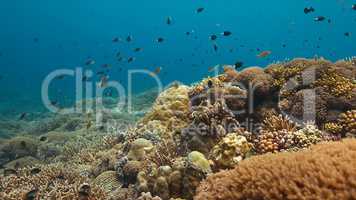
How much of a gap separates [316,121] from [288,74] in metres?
1.71

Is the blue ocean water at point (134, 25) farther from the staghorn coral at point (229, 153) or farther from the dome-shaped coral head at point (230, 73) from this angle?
the staghorn coral at point (229, 153)

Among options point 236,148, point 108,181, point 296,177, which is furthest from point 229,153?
point 108,181

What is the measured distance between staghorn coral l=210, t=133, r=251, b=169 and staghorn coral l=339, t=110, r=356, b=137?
2.34m

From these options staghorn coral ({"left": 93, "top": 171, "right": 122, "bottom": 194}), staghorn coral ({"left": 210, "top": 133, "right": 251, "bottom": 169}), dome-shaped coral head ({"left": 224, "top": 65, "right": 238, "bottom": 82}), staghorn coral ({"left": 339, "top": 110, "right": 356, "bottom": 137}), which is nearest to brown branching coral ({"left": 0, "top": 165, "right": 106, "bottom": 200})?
staghorn coral ({"left": 93, "top": 171, "right": 122, "bottom": 194})

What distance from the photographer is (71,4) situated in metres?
185

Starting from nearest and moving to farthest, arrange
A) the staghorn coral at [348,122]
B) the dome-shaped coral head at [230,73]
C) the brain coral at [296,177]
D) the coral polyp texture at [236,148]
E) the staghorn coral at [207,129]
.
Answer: the brain coral at [296,177], the coral polyp texture at [236,148], the staghorn coral at [348,122], the staghorn coral at [207,129], the dome-shaped coral head at [230,73]

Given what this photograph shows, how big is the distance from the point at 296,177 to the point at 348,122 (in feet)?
13.5

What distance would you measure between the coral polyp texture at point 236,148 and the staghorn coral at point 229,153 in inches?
0.7

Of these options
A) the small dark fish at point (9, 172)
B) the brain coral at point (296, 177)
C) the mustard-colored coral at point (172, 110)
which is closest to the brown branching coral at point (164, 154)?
the mustard-colored coral at point (172, 110)

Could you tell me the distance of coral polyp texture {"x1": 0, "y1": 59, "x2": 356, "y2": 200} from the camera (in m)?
4.84

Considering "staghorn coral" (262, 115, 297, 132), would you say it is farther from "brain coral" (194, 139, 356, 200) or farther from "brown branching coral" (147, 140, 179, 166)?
"brain coral" (194, 139, 356, 200)

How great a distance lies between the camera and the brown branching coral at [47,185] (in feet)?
26.9

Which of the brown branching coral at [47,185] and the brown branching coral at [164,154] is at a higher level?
the brown branching coral at [164,154]

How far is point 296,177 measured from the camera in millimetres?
4621
